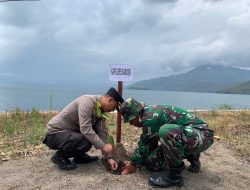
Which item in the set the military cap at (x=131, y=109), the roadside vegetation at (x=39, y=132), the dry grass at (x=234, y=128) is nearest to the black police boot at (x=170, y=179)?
the military cap at (x=131, y=109)

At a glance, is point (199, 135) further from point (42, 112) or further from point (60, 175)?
point (42, 112)

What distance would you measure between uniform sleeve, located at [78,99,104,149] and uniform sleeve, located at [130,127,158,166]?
0.49 m

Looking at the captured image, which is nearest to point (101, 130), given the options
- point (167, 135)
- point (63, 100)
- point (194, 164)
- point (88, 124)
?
point (88, 124)

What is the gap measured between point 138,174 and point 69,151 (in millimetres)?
993

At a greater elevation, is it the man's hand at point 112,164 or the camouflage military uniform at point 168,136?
the camouflage military uniform at point 168,136

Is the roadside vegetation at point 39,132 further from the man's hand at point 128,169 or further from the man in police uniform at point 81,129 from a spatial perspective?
the man's hand at point 128,169

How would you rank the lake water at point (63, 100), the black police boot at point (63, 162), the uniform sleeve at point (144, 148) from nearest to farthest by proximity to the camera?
the uniform sleeve at point (144, 148) → the black police boot at point (63, 162) → the lake water at point (63, 100)

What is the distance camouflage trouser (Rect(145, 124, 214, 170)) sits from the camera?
465cm

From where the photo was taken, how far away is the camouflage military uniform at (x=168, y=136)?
4.68m

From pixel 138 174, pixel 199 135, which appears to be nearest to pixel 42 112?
pixel 138 174

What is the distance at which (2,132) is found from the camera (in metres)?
8.02

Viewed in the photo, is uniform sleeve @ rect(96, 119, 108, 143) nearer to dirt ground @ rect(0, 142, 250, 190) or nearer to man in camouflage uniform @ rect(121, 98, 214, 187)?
dirt ground @ rect(0, 142, 250, 190)

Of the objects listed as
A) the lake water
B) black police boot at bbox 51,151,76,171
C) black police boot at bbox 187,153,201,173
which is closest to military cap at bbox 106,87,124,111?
black police boot at bbox 51,151,76,171

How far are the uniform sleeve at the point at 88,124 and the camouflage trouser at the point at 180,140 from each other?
34.8 inches
